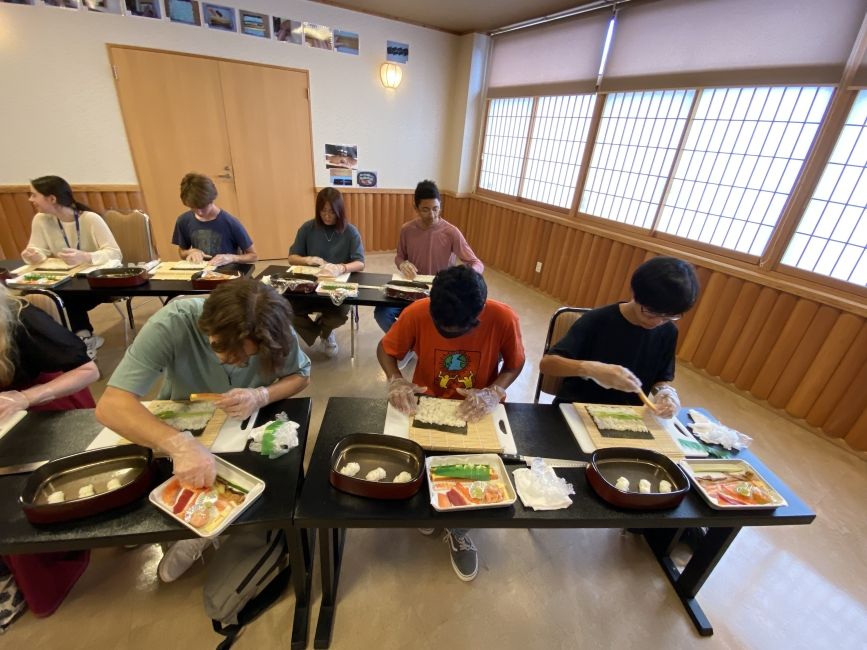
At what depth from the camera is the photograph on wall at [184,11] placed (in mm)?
3492

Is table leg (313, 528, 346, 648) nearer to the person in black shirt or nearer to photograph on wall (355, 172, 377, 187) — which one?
the person in black shirt

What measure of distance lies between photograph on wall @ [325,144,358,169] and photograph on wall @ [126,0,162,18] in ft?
5.97

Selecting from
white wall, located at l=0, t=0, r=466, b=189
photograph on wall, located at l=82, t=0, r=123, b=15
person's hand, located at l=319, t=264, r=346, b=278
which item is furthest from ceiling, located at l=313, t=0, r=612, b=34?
person's hand, located at l=319, t=264, r=346, b=278

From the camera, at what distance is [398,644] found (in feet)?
4.25

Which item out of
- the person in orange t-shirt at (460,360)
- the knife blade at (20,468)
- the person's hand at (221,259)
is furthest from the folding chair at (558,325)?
the person's hand at (221,259)

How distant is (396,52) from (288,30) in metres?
1.22

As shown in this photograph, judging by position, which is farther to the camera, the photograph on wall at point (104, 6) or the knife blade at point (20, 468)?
the photograph on wall at point (104, 6)

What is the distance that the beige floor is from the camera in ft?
4.25

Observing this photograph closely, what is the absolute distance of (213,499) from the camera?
0.96 m

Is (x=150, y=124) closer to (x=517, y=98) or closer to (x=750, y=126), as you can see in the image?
(x=517, y=98)

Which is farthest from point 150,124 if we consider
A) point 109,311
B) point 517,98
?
point 517,98

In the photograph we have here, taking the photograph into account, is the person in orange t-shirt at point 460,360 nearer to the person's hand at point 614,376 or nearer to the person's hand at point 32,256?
the person's hand at point 614,376

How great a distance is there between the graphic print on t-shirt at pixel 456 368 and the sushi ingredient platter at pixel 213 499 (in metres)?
0.73

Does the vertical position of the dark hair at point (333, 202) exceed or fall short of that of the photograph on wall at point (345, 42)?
it falls short
